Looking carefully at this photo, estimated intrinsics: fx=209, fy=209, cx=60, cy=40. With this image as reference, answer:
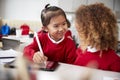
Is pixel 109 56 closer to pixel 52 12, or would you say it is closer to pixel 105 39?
pixel 105 39

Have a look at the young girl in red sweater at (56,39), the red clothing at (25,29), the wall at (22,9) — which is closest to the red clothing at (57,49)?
the young girl in red sweater at (56,39)

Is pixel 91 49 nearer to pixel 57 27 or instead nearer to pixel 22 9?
pixel 57 27

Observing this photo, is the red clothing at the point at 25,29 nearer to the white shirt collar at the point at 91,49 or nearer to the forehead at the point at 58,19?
the forehead at the point at 58,19

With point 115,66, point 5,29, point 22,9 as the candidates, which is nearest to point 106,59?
point 115,66

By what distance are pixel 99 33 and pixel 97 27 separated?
27 mm

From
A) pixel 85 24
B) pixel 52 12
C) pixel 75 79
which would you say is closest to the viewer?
pixel 75 79

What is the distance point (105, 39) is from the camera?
0.79 metres

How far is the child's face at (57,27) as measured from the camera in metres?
0.98

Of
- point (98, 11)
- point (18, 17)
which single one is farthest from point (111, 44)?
point (18, 17)

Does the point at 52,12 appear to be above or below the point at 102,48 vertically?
above

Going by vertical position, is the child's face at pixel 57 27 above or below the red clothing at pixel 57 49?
above

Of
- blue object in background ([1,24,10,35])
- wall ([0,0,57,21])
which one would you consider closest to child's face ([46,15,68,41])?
blue object in background ([1,24,10,35])

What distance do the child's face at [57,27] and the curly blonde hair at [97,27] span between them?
19cm

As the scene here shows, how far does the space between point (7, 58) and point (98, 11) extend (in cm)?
41
